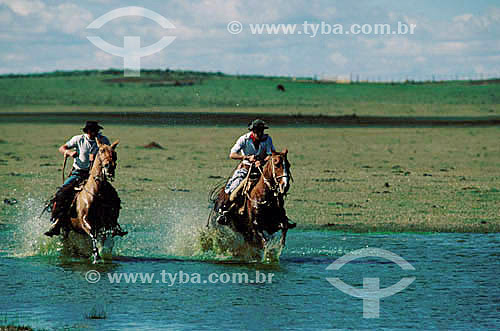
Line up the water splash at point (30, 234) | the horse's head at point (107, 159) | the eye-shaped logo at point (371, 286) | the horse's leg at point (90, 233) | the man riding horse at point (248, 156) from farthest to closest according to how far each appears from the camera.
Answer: the water splash at point (30, 234) → the man riding horse at point (248, 156) → the horse's leg at point (90, 233) → the horse's head at point (107, 159) → the eye-shaped logo at point (371, 286)

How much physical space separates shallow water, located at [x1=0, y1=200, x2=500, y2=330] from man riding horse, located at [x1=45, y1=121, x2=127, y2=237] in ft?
2.21

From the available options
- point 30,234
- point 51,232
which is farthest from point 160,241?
point 51,232

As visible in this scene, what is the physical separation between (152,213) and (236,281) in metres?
7.26

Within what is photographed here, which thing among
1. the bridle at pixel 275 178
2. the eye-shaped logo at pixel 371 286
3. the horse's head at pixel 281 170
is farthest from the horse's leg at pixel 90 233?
the eye-shaped logo at pixel 371 286

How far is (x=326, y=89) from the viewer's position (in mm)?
96438

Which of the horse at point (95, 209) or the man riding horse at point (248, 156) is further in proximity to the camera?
the man riding horse at point (248, 156)

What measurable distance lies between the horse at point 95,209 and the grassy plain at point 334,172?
5066mm

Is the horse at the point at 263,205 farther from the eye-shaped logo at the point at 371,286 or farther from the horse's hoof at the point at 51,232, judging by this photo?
the horse's hoof at the point at 51,232

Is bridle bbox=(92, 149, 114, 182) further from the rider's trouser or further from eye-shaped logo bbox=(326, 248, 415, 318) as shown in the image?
eye-shaped logo bbox=(326, 248, 415, 318)

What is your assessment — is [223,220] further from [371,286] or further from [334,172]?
[334,172]

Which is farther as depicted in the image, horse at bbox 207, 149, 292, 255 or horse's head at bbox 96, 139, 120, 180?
horse at bbox 207, 149, 292, 255

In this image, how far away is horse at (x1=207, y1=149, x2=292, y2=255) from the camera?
13.0 meters

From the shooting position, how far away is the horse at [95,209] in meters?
13.3

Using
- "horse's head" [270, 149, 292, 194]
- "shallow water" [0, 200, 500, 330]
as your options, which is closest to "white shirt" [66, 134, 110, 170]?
"shallow water" [0, 200, 500, 330]
